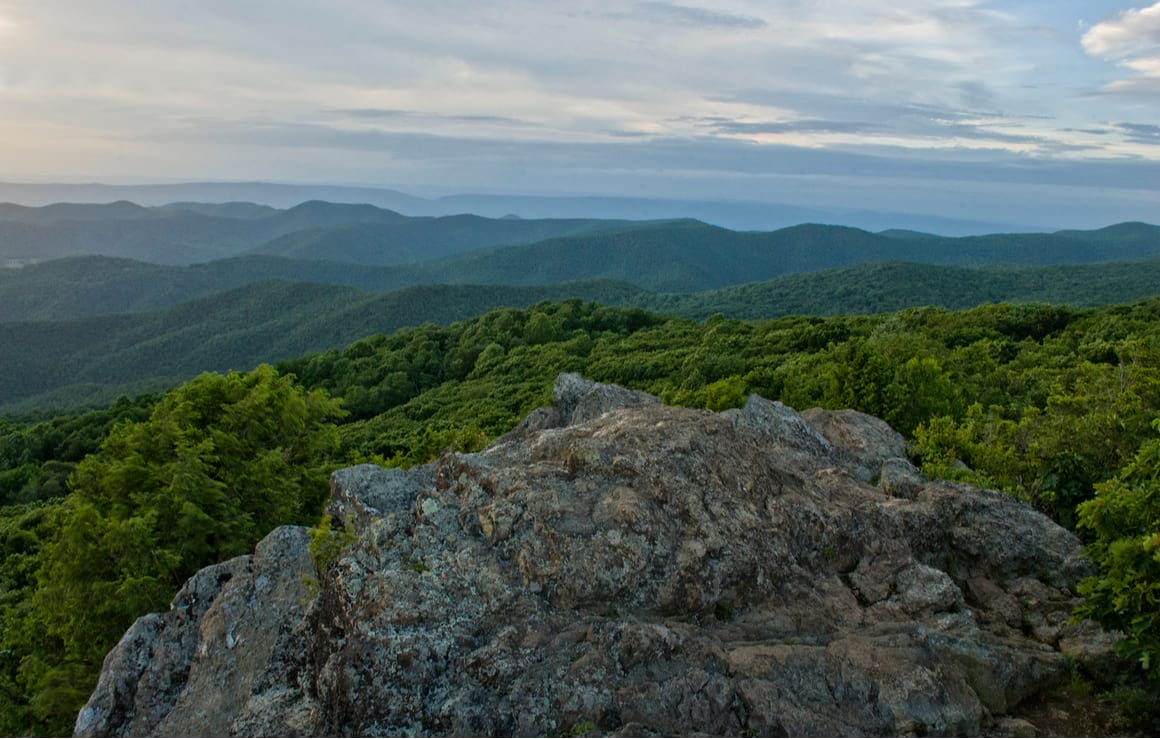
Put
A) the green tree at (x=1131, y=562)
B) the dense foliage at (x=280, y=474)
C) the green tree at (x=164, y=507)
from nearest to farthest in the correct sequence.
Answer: the green tree at (x=1131, y=562) < the dense foliage at (x=280, y=474) < the green tree at (x=164, y=507)

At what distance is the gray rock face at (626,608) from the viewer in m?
8.90

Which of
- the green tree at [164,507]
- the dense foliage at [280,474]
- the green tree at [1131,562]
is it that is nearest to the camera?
the green tree at [1131,562]

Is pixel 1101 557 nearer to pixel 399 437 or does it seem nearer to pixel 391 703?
pixel 391 703

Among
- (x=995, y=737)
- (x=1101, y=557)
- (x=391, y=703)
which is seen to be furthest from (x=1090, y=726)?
(x=391, y=703)

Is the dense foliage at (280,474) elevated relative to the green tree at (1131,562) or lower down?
lower down

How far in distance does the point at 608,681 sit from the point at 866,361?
25.4 metres

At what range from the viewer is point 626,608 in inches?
396

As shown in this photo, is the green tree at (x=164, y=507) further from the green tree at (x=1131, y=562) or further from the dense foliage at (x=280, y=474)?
the green tree at (x=1131, y=562)

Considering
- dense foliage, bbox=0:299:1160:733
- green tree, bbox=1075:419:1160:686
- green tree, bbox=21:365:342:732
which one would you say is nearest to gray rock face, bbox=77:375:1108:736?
green tree, bbox=1075:419:1160:686

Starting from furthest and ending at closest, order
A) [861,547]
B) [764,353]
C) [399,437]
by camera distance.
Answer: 1. [764,353]
2. [399,437]
3. [861,547]

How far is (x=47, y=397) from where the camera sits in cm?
16850

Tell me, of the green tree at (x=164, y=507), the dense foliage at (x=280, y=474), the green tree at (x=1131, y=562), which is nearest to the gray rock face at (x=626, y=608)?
the green tree at (x=1131, y=562)

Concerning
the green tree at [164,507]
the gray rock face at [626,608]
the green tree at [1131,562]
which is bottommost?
the green tree at [164,507]

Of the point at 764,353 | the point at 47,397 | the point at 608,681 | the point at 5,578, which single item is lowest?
the point at 47,397
